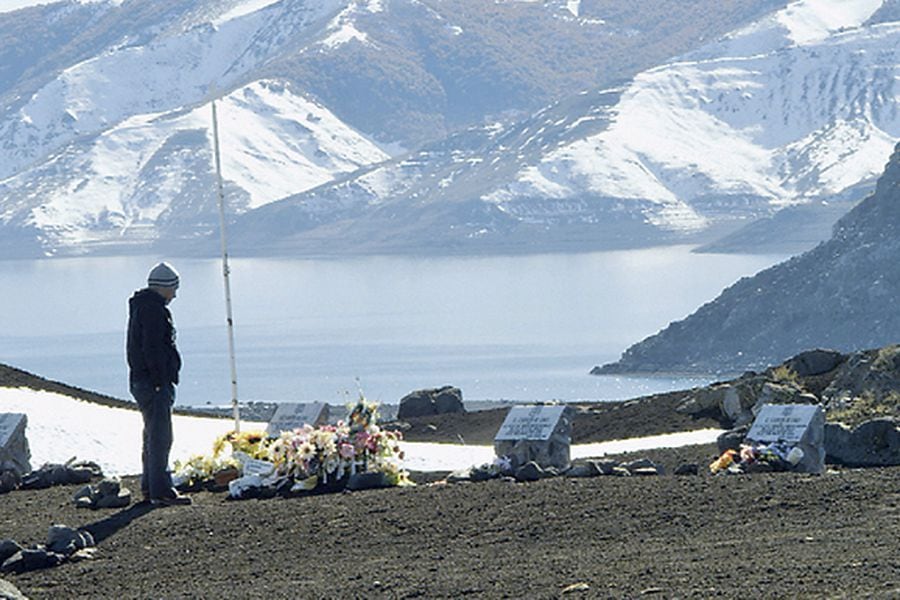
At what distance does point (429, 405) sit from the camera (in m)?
43.2

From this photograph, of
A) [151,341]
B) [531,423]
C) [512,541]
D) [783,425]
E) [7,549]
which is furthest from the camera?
[531,423]

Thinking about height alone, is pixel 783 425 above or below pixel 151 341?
below

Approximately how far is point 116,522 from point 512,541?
375 cm

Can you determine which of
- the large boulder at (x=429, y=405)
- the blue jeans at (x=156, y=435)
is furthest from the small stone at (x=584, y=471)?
the large boulder at (x=429, y=405)

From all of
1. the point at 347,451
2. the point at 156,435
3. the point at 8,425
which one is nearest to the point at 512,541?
the point at 347,451

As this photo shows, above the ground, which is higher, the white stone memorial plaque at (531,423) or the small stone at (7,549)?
the white stone memorial plaque at (531,423)

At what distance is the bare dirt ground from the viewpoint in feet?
42.5

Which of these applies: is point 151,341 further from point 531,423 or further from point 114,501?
point 531,423

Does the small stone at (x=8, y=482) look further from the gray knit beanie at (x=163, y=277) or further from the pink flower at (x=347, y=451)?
the pink flower at (x=347, y=451)

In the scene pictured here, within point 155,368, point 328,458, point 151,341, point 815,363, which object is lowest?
point 328,458

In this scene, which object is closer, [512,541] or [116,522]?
[512,541]

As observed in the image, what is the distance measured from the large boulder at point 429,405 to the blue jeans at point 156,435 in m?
23.7

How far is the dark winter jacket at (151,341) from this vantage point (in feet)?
60.8

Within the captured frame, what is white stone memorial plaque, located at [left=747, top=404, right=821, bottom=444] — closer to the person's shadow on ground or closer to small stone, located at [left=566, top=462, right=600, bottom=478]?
small stone, located at [left=566, top=462, right=600, bottom=478]
